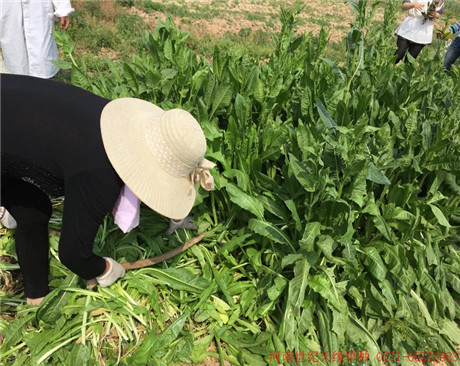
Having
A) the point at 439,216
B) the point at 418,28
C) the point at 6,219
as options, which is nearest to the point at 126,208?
the point at 6,219

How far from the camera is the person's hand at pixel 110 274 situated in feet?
6.79

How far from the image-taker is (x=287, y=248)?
240cm

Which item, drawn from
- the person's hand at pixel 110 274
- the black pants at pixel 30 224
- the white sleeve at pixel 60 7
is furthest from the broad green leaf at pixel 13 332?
the white sleeve at pixel 60 7

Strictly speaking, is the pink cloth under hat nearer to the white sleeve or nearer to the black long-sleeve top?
the black long-sleeve top

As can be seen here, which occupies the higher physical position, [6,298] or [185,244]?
[185,244]

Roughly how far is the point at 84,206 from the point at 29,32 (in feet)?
11.1

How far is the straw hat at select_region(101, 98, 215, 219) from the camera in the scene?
1527 mm

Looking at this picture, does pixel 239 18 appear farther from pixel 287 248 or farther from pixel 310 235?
pixel 310 235

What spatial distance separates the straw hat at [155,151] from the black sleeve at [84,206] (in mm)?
91

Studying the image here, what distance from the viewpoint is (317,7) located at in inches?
612

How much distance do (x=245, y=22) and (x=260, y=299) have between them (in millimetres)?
9707

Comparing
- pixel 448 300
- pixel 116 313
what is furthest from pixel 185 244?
pixel 448 300

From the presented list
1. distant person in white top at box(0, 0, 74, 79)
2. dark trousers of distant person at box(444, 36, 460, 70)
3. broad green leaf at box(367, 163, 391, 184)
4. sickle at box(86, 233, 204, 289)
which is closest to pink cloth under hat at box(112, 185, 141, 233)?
sickle at box(86, 233, 204, 289)

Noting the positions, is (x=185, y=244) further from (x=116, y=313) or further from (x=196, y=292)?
(x=116, y=313)
